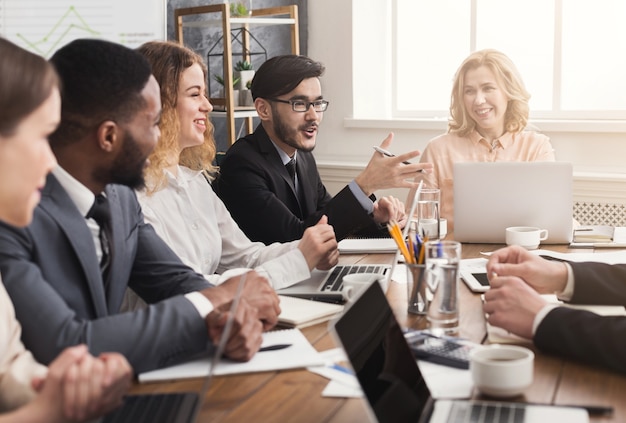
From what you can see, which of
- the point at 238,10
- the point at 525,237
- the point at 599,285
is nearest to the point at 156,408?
the point at 599,285

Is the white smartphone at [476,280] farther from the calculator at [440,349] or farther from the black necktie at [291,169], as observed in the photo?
the black necktie at [291,169]

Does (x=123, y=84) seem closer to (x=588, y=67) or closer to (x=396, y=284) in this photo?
(x=396, y=284)

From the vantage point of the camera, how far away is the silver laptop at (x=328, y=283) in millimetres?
1986

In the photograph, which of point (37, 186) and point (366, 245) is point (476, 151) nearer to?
point (366, 245)

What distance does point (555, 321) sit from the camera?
4.90ft

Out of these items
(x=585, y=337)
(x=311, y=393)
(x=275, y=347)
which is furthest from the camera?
(x=275, y=347)

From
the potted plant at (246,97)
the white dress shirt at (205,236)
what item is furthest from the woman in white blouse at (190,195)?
the potted plant at (246,97)

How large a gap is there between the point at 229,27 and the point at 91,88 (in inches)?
95.0

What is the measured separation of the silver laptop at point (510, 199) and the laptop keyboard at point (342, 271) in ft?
1.65

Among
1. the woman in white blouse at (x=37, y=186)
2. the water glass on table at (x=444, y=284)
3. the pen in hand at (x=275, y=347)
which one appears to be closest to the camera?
the woman in white blouse at (x=37, y=186)

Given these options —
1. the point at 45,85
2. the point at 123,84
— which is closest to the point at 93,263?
the point at 123,84

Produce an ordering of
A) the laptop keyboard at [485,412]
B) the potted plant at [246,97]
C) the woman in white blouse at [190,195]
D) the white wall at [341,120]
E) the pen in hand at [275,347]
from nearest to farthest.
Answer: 1. the laptop keyboard at [485,412]
2. the pen in hand at [275,347]
3. the woman in white blouse at [190,195]
4. the potted plant at [246,97]
5. the white wall at [341,120]

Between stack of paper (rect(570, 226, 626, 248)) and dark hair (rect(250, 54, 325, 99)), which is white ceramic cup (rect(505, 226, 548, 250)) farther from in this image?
dark hair (rect(250, 54, 325, 99))

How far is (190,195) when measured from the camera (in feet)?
8.06
